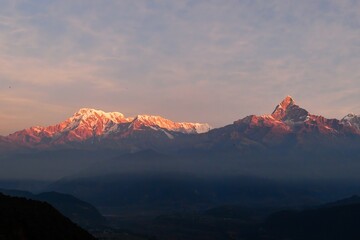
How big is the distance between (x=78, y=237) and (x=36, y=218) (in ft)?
52.8

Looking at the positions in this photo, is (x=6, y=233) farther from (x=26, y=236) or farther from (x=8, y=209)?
(x=8, y=209)

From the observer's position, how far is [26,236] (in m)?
179

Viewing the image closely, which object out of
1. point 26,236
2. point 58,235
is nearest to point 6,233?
point 26,236

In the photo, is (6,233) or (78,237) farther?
(78,237)

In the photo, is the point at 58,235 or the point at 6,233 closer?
the point at 6,233

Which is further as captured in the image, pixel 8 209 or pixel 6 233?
pixel 8 209

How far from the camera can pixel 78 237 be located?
655 feet

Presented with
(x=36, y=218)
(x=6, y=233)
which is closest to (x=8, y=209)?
(x=36, y=218)

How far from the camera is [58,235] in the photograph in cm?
19125

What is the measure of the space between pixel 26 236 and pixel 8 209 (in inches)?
755

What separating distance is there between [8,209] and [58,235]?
19684 mm

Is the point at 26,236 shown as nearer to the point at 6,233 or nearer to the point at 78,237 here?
the point at 6,233

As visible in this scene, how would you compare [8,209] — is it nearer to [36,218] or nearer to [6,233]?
[36,218]

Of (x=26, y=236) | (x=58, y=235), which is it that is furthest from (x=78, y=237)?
(x=26, y=236)
